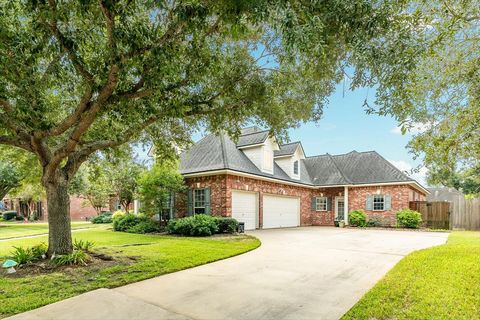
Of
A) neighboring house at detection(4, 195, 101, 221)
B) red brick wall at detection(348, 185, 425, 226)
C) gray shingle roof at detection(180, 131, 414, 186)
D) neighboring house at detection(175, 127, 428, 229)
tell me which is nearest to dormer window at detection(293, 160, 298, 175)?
neighboring house at detection(175, 127, 428, 229)

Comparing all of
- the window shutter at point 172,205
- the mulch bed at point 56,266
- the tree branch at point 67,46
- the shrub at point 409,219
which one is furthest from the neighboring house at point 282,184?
the tree branch at point 67,46

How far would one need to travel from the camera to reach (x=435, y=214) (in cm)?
1948

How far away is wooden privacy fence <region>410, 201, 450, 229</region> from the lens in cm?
1923

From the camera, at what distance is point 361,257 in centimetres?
838

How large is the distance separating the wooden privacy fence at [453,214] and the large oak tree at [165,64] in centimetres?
1623

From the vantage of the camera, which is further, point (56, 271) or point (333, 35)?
point (56, 271)

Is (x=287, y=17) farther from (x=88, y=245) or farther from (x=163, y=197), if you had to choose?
(x=163, y=197)

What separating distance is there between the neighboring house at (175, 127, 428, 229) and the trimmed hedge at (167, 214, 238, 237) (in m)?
1.30

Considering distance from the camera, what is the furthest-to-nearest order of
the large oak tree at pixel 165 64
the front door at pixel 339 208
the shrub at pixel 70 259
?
the front door at pixel 339 208 < the shrub at pixel 70 259 < the large oak tree at pixel 165 64

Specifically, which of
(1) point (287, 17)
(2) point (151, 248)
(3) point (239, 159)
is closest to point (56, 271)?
(2) point (151, 248)

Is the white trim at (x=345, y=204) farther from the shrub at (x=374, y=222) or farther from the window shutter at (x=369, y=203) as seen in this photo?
the shrub at (x=374, y=222)

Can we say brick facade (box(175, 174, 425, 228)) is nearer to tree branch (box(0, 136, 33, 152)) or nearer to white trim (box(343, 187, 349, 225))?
white trim (box(343, 187, 349, 225))

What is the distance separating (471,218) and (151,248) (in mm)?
19787

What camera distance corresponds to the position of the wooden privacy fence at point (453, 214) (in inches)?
744
